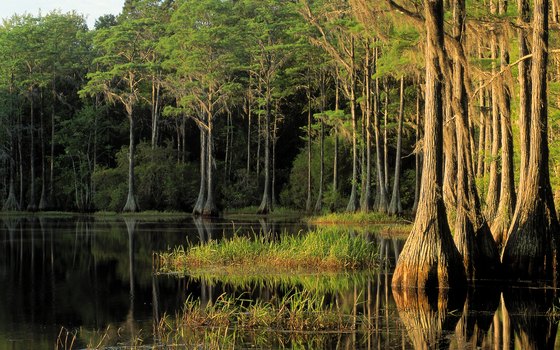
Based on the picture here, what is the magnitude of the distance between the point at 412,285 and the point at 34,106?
2068 inches

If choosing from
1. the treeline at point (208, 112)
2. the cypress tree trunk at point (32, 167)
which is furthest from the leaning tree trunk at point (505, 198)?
the cypress tree trunk at point (32, 167)

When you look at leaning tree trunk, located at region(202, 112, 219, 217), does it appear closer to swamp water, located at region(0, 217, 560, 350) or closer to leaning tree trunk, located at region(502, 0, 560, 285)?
swamp water, located at region(0, 217, 560, 350)

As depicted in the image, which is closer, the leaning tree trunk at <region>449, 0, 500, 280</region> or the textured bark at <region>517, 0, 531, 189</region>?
the leaning tree trunk at <region>449, 0, 500, 280</region>

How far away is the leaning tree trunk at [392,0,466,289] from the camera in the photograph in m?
16.0

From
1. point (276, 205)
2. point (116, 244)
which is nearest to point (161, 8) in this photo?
point (276, 205)

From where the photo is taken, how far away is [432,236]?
16.1 m

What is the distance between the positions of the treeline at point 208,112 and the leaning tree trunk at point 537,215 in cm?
2248

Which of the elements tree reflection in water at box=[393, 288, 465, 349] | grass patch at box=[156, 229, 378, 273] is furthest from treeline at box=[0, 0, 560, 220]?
tree reflection in water at box=[393, 288, 465, 349]

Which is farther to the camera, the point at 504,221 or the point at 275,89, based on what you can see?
the point at 275,89

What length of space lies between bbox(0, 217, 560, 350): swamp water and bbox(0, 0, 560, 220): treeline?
2275cm

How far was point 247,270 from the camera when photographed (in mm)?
19906

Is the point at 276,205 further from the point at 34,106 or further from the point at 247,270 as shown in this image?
the point at 247,270

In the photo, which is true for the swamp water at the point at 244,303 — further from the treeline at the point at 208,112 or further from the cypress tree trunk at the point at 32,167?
the cypress tree trunk at the point at 32,167

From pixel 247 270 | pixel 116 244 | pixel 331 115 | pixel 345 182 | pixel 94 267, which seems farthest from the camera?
pixel 345 182
